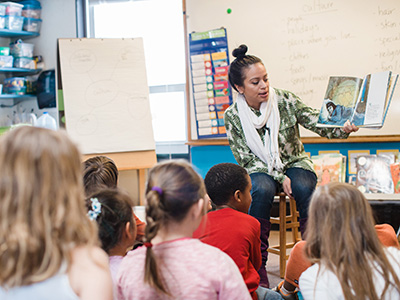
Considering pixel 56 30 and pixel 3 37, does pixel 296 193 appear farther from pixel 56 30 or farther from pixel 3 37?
pixel 3 37

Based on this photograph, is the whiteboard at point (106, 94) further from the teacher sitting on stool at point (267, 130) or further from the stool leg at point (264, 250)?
the stool leg at point (264, 250)

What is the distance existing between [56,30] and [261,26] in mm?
2024

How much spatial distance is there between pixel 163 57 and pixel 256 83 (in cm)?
178

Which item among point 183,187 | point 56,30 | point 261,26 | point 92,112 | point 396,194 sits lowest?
point 396,194

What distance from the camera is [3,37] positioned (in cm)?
444

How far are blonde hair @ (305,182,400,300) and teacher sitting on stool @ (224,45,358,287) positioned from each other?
117cm

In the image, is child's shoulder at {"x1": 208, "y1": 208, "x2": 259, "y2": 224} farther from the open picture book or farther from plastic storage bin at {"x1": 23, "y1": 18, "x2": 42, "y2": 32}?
plastic storage bin at {"x1": 23, "y1": 18, "x2": 42, "y2": 32}

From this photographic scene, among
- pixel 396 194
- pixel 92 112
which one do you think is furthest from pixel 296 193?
pixel 92 112

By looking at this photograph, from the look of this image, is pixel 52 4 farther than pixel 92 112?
Yes

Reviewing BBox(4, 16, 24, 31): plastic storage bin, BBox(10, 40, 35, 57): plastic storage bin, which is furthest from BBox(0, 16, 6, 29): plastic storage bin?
BBox(10, 40, 35, 57): plastic storage bin

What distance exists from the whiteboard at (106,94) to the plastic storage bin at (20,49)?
2.82 feet

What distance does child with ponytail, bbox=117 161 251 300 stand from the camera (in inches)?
43.1

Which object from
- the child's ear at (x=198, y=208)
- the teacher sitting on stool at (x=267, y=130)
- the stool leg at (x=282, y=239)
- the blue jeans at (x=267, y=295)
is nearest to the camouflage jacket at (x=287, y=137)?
the teacher sitting on stool at (x=267, y=130)

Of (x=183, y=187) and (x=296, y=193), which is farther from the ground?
(x=183, y=187)
